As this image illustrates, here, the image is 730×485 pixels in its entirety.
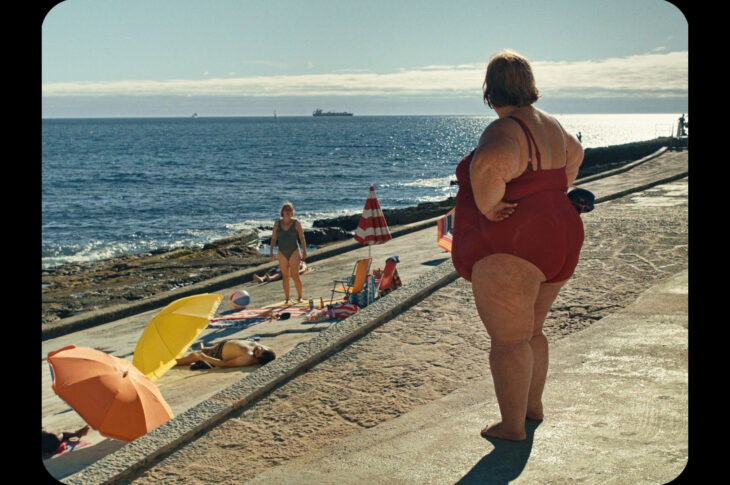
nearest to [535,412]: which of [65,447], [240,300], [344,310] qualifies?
[65,447]

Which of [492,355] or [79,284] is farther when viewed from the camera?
[79,284]

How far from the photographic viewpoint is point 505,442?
3.49 m

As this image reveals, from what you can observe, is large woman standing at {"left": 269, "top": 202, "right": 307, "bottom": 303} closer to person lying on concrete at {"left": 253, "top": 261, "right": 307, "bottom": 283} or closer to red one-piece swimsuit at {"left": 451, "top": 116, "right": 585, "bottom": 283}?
person lying on concrete at {"left": 253, "top": 261, "right": 307, "bottom": 283}

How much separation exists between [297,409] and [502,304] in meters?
1.57

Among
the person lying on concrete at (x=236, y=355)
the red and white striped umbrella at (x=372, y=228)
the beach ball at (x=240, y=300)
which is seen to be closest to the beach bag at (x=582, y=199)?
the person lying on concrete at (x=236, y=355)

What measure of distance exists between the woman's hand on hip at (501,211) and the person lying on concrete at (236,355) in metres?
4.12

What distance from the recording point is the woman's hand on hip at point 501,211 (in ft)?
10.3

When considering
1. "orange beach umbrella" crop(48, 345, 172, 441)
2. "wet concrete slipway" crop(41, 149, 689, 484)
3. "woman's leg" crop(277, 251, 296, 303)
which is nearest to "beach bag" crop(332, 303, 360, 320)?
"woman's leg" crop(277, 251, 296, 303)

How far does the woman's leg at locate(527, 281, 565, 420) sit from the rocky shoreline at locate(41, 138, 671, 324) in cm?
986

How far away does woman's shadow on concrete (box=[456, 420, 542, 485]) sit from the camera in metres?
3.18

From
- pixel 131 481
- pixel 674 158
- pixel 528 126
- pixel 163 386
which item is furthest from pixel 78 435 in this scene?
pixel 674 158

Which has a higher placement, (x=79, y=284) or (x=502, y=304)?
(x=502, y=304)

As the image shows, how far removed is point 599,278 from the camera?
20.5ft

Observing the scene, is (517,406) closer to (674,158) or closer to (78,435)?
(78,435)
